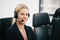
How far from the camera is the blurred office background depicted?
3.75m

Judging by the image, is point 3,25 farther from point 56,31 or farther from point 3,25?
point 56,31

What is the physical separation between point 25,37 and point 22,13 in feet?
0.74

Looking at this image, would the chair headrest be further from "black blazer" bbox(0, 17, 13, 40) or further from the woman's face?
the woman's face

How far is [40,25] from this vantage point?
2.69 meters

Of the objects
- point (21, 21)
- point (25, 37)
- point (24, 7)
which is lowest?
point (25, 37)

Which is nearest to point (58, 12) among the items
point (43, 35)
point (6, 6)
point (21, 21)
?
point (43, 35)

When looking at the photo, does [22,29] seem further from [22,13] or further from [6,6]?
[6,6]

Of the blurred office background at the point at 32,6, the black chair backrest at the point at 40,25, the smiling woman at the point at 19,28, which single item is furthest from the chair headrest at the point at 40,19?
the smiling woman at the point at 19,28

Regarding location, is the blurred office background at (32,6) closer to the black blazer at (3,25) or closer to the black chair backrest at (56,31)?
the black blazer at (3,25)

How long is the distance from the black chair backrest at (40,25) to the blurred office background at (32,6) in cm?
107

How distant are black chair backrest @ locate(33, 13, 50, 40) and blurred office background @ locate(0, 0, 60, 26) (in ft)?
3.50

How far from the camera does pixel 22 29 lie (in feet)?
4.62

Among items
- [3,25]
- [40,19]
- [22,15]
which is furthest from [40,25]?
[22,15]

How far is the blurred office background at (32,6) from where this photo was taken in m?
3.75
